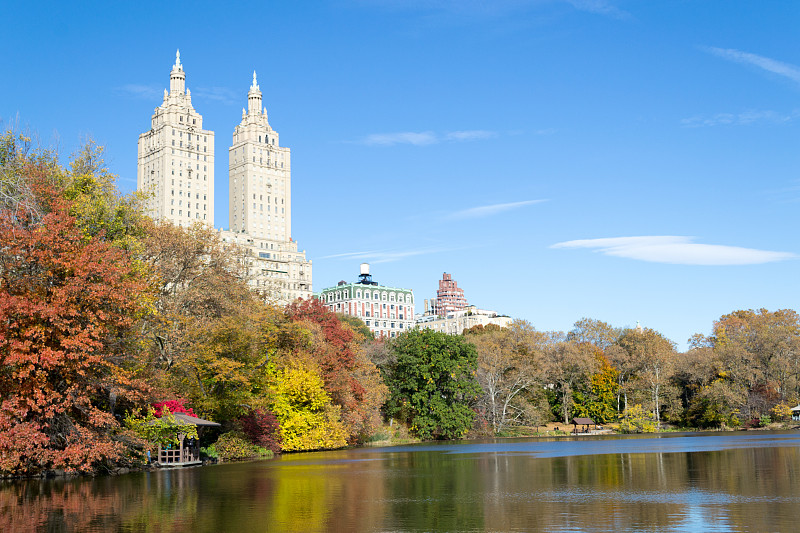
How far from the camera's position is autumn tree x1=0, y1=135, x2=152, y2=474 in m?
32.2

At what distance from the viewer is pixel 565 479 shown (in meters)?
29.4

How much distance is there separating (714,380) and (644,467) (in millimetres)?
58425

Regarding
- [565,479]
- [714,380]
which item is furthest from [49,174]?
[714,380]

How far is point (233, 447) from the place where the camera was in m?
48.8

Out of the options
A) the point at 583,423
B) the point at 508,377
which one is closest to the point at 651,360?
the point at 583,423

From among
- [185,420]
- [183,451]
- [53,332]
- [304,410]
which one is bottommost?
[183,451]

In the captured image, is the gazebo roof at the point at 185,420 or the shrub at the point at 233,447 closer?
the gazebo roof at the point at 185,420

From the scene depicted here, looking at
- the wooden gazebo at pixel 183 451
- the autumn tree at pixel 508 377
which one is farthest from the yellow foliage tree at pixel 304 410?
the autumn tree at pixel 508 377

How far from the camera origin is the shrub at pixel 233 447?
48188mm

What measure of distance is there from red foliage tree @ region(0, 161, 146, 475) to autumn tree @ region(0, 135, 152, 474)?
0.15 feet

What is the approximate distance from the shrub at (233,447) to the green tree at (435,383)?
2923cm

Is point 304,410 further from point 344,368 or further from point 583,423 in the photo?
point 583,423

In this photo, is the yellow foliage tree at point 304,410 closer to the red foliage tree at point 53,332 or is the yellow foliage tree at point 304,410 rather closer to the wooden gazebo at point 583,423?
the red foliage tree at point 53,332

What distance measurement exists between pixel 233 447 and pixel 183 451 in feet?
20.4
